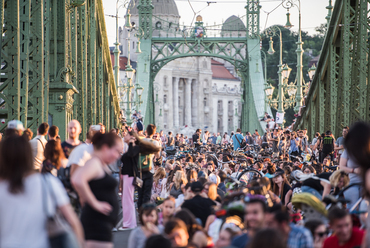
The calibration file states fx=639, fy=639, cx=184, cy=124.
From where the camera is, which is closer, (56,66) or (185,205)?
(185,205)

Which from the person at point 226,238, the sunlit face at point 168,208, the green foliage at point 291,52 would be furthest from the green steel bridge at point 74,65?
the green foliage at point 291,52

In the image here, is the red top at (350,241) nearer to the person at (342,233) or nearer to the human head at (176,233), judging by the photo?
the person at (342,233)

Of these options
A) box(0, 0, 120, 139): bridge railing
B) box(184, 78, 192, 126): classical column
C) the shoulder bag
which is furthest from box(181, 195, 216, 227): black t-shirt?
box(184, 78, 192, 126): classical column

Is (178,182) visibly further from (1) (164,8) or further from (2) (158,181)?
(1) (164,8)

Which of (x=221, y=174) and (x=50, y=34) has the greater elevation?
(x=50, y=34)

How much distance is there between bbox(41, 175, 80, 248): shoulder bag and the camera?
4340 millimetres

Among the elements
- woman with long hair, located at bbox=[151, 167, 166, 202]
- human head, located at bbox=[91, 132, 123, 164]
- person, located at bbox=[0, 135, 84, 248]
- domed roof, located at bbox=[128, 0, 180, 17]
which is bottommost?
woman with long hair, located at bbox=[151, 167, 166, 202]

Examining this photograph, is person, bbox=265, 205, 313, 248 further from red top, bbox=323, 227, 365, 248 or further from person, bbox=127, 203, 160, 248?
person, bbox=127, 203, 160, 248

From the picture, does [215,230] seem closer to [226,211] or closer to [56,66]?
[226,211]

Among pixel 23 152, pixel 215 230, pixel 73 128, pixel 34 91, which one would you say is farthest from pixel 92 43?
pixel 23 152

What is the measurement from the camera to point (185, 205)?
758 cm

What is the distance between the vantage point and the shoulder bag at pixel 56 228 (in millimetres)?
4340

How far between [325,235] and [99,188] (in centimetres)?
219

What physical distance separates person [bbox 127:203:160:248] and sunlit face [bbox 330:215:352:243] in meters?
1.64
